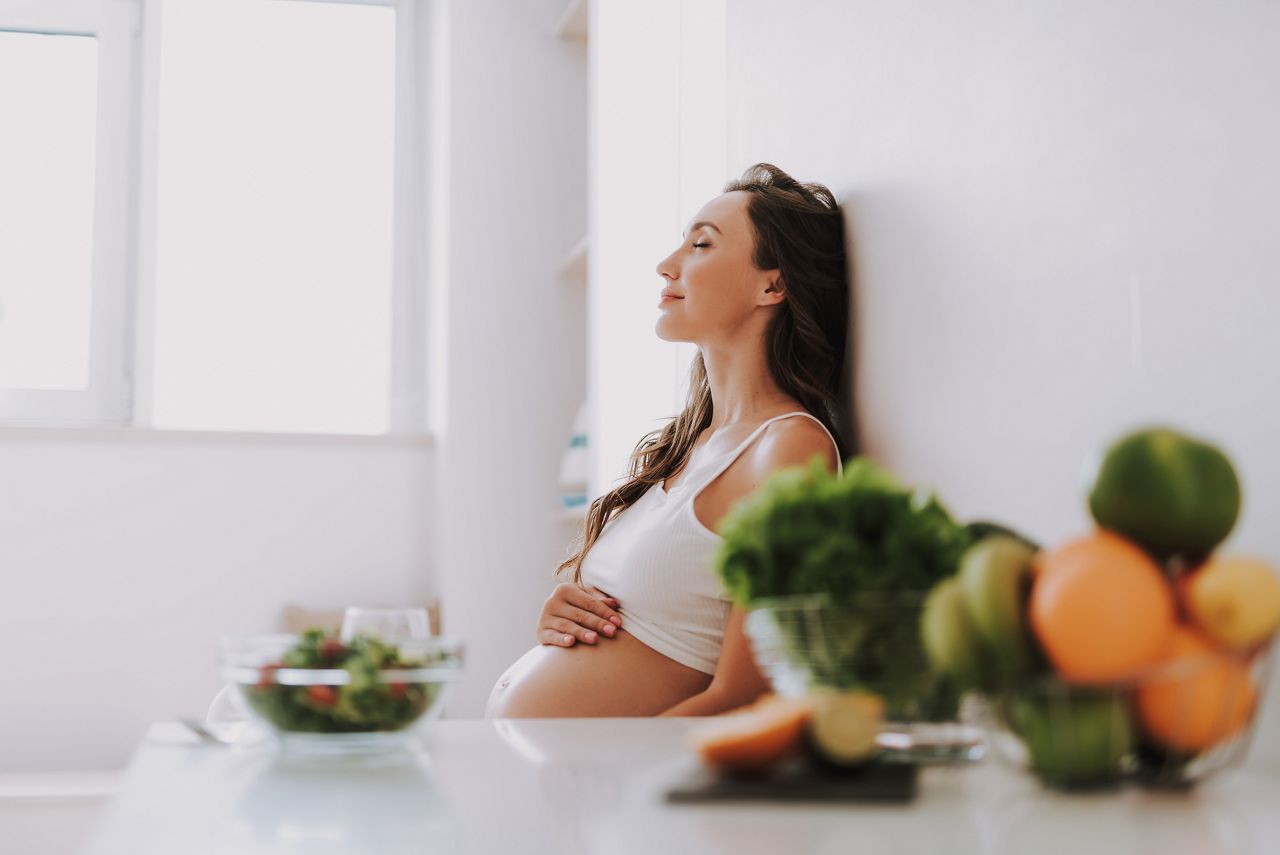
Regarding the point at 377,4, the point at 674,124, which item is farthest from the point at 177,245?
the point at 674,124

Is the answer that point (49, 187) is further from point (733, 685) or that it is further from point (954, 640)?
point (954, 640)

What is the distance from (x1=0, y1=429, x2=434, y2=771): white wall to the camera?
130 inches

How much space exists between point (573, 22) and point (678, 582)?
2.31 metres

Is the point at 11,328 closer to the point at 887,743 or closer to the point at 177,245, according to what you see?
the point at 177,245

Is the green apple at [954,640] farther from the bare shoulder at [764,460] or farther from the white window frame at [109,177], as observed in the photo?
the white window frame at [109,177]

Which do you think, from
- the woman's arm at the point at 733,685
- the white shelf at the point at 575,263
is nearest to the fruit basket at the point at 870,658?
the woman's arm at the point at 733,685

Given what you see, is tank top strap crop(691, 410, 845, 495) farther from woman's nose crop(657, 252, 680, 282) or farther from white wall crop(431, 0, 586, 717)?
white wall crop(431, 0, 586, 717)

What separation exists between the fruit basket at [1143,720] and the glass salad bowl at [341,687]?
35 cm

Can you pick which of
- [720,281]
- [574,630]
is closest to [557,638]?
[574,630]

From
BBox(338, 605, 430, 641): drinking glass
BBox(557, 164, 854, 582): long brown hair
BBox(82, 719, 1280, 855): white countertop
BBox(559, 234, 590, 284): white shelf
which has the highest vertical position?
BBox(559, 234, 590, 284): white shelf

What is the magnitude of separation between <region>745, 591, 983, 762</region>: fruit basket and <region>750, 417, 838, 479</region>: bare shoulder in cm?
74

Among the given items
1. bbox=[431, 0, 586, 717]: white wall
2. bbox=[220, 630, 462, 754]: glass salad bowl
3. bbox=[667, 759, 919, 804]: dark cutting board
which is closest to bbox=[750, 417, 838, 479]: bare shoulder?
bbox=[220, 630, 462, 754]: glass salad bowl

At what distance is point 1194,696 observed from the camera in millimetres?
611

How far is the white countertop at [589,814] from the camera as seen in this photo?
55 centimetres
